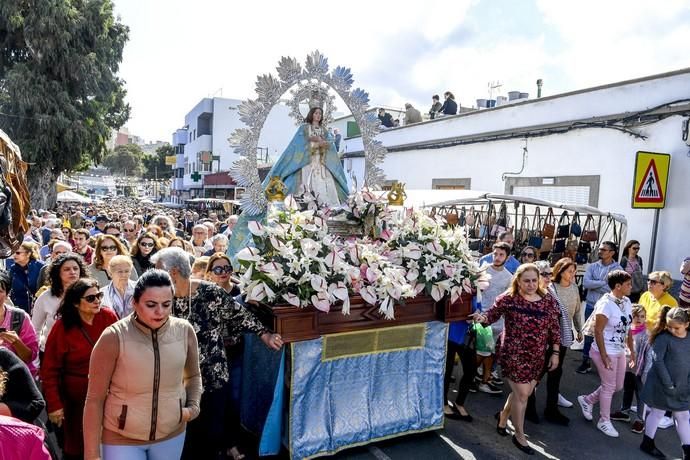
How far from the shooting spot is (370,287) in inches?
149

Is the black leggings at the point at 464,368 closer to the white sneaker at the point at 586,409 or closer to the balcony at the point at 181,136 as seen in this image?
the white sneaker at the point at 586,409

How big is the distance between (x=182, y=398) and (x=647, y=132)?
1005cm

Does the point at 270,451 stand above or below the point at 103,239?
below

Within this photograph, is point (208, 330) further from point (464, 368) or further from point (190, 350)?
point (464, 368)

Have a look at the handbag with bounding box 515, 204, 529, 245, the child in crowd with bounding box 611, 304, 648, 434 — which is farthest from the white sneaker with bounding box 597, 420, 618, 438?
the handbag with bounding box 515, 204, 529, 245

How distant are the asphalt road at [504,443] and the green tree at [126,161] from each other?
91.6m

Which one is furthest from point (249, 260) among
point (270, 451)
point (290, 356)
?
point (270, 451)

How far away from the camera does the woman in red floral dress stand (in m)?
4.32

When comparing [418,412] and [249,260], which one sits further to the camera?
[418,412]

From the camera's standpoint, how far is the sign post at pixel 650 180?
27.0ft

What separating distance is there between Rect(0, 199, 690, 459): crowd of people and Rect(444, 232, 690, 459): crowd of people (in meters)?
0.01

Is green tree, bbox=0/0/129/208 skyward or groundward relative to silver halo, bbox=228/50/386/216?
skyward

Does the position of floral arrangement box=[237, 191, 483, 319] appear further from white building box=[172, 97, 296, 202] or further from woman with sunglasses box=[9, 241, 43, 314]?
white building box=[172, 97, 296, 202]

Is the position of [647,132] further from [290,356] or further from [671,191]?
[290,356]
